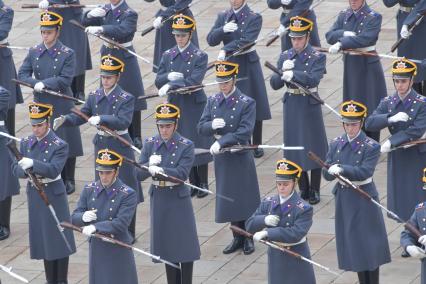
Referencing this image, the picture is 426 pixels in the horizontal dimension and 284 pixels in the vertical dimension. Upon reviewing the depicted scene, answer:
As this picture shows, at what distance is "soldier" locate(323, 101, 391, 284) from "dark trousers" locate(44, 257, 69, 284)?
12.8ft

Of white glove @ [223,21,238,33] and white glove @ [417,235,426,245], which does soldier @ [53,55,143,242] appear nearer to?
white glove @ [223,21,238,33]

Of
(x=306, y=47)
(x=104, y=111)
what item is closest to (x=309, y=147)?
(x=306, y=47)

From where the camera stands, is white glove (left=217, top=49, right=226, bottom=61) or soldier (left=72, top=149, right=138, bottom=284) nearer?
soldier (left=72, top=149, right=138, bottom=284)

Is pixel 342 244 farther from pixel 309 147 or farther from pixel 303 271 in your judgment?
pixel 309 147

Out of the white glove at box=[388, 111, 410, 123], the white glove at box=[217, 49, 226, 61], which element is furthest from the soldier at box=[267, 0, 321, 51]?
the white glove at box=[388, 111, 410, 123]

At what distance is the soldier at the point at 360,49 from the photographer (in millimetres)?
27453

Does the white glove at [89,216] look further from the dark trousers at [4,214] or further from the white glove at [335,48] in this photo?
the white glove at [335,48]

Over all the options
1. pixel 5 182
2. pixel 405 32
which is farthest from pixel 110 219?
pixel 405 32

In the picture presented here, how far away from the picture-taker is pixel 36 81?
27.6 m

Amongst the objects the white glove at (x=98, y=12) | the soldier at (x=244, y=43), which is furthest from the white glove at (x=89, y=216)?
the white glove at (x=98, y=12)

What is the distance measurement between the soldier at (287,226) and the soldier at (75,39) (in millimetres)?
9242

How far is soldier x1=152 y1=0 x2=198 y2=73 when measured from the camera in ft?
99.4

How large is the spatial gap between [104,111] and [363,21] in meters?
4.40

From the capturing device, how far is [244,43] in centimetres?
2828
